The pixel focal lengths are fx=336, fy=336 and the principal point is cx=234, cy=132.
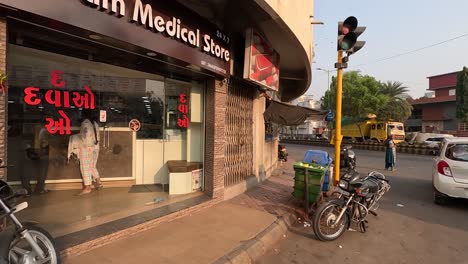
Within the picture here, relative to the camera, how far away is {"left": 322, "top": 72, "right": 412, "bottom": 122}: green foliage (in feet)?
135

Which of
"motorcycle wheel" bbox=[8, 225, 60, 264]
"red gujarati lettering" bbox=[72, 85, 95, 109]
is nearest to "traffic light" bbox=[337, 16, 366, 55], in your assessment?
"red gujarati lettering" bbox=[72, 85, 95, 109]

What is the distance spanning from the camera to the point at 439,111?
4734 centimetres

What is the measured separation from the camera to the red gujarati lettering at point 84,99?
19.8ft

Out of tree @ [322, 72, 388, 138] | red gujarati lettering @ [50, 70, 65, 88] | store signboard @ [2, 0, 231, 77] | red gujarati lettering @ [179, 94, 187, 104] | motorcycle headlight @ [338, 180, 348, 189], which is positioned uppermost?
tree @ [322, 72, 388, 138]

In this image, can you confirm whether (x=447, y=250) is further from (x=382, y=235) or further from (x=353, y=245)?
(x=353, y=245)

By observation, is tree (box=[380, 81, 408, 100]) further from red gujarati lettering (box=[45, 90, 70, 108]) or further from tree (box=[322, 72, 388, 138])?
red gujarati lettering (box=[45, 90, 70, 108])

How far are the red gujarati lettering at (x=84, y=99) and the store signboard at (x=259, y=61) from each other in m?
3.27

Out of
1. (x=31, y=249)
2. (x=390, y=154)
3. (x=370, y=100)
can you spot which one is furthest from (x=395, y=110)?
(x=31, y=249)

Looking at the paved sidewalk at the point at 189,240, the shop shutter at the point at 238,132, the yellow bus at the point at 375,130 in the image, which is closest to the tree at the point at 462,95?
the yellow bus at the point at 375,130

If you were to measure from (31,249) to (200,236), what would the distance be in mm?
2461

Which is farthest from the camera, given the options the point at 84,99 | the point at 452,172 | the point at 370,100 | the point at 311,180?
the point at 370,100

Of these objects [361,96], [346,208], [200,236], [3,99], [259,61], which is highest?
[361,96]

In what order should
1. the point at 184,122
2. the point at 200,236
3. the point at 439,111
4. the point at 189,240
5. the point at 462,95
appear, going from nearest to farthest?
the point at 189,240 < the point at 200,236 < the point at 184,122 < the point at 462,95 < the point at 439,111

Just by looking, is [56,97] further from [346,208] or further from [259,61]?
[346,208]
